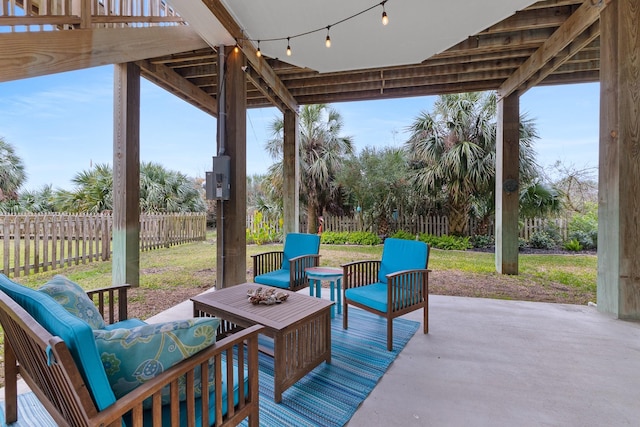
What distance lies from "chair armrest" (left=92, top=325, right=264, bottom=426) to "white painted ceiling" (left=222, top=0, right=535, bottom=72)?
2852mm

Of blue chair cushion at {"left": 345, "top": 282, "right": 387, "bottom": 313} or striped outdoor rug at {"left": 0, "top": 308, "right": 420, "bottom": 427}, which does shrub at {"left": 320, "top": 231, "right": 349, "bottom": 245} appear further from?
striped outdoor rug at {"left": 0, "top": 308, "right": 420, "bottom": 427}

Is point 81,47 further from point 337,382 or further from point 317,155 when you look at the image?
point 317,155

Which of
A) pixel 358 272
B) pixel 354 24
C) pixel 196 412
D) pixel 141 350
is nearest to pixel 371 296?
pixel 358 272

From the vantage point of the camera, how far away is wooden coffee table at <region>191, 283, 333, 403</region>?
5.81 feet

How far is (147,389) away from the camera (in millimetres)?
941

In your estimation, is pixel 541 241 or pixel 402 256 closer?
pixel 402 256

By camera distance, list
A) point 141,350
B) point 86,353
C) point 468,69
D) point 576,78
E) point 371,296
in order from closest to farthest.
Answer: point 86,353 < point 141,350 < point 371,296 < point 468,69 < point 576,78

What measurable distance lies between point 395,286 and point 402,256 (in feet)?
1.80

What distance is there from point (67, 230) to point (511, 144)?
738 centimetres

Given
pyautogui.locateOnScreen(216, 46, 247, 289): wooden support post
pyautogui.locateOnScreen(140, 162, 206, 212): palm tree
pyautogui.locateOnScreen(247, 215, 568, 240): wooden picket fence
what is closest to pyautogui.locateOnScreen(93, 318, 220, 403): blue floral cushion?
pyautogui.locateOnScreen(216, 46, 247, 289): wooden support post

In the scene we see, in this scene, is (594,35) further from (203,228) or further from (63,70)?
(203,228)

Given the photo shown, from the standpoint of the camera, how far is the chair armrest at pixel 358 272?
9.55 ft

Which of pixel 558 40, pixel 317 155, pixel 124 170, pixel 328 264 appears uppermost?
pixel 558 40

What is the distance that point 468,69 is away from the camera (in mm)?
4508
